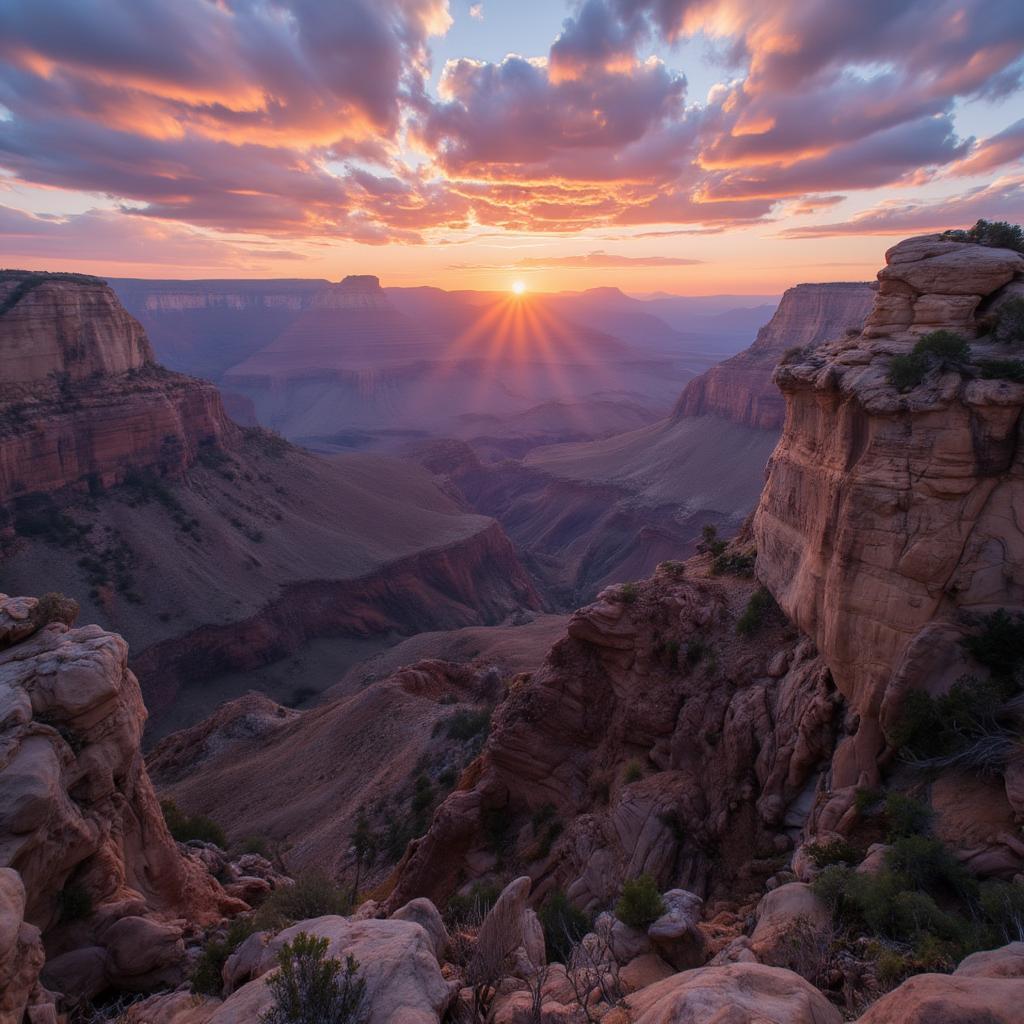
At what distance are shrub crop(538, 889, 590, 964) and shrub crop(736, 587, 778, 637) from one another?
27.4ft

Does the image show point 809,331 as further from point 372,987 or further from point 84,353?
point 372,987

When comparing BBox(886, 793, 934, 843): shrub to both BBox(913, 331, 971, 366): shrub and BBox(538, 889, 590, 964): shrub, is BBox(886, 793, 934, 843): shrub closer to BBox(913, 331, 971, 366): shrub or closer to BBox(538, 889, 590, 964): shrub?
BBox(538, 889, 590, 964): shrub

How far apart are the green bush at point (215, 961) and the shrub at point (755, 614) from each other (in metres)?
13.8

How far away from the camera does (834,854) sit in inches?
433

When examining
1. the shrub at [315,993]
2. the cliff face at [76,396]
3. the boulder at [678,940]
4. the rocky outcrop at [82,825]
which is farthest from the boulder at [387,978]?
the cliff face at [76,396]

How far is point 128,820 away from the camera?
15789 mm

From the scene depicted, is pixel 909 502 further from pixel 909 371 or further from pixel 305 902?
pixel 305 902

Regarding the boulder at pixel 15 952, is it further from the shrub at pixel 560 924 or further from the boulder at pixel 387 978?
the shrub at pixel 560 924

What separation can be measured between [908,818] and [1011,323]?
393 inches

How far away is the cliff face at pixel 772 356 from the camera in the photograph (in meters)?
89.7

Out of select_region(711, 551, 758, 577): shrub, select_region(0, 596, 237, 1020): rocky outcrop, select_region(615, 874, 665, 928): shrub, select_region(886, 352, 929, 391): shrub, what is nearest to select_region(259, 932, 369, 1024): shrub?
select_region(0, 596, 237, 1020): rocky outcrop

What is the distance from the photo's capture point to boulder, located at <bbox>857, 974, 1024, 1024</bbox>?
5.51 m

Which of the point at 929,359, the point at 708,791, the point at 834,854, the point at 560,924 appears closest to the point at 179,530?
the point at 560,924

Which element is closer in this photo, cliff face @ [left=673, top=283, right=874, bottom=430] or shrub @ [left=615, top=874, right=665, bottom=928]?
shrub @ [left=615, top=874, right=665, bottom=928]
